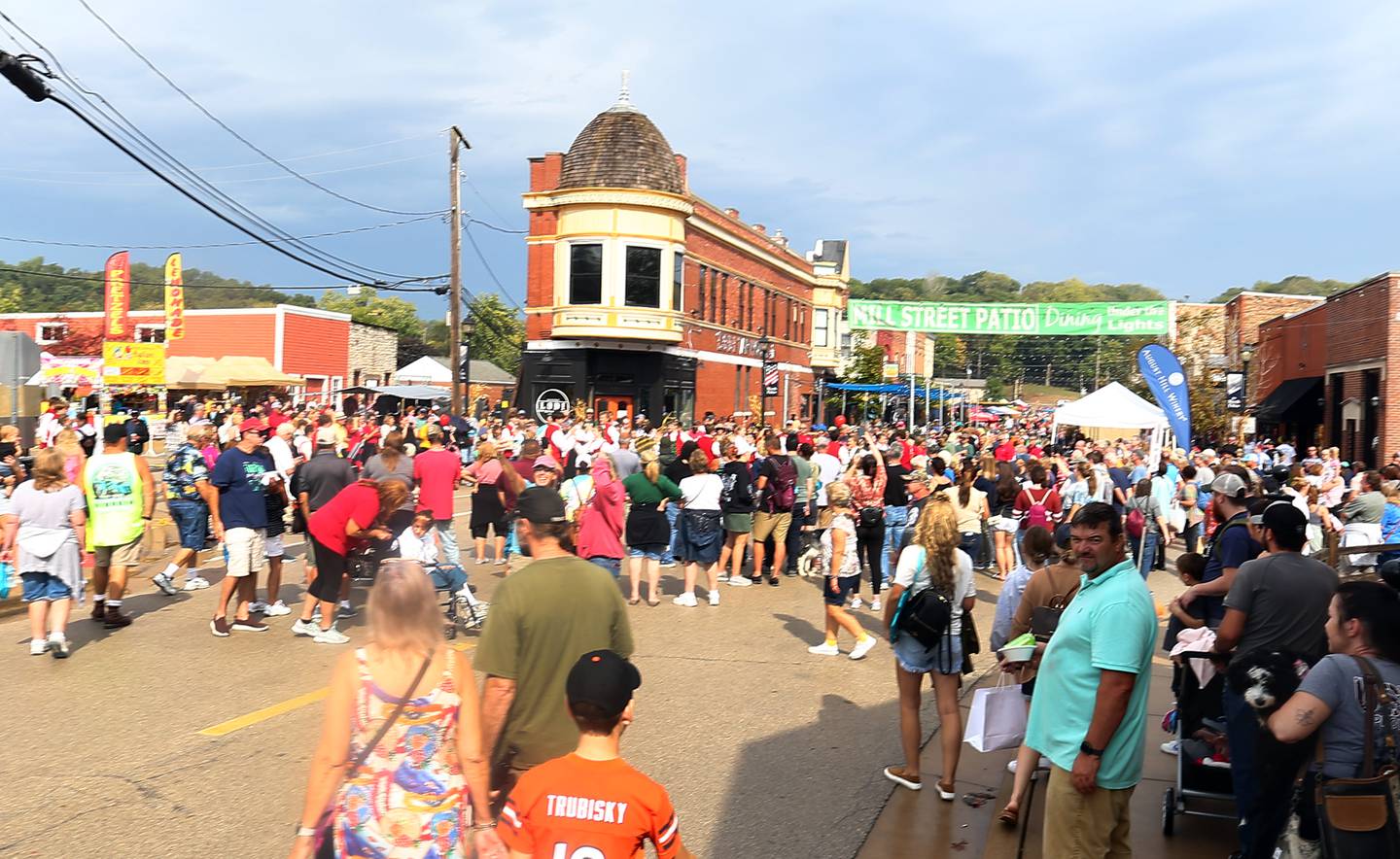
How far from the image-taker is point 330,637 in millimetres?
9750

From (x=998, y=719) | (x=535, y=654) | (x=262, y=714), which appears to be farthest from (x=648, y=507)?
(x=535, y=654)

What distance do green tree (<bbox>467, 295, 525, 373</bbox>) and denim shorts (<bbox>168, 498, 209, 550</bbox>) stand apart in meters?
79.6

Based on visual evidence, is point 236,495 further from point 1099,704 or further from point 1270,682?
point 1270,682

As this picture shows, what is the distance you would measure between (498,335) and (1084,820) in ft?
298

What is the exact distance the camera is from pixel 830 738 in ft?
24.6

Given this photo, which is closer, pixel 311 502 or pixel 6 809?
pixel 6 809

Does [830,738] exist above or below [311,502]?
below

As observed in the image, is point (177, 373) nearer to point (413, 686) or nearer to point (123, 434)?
→ point (123, 434)

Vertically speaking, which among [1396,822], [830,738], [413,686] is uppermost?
[413,686]

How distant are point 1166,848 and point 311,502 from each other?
25.8ft

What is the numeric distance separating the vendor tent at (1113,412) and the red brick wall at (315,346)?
45.4 metres

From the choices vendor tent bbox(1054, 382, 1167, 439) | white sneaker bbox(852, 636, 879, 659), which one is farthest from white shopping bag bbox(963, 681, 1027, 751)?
vendor tent bbox(1054, 382, 1167, 439)

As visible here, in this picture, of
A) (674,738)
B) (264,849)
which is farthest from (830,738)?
(264,849)

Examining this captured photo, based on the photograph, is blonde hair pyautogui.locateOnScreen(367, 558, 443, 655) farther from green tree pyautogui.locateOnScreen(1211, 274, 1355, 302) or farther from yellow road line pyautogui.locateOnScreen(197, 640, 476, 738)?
green tree pyautogui.locateOnScreen(1211, 274, 1355, 302)
